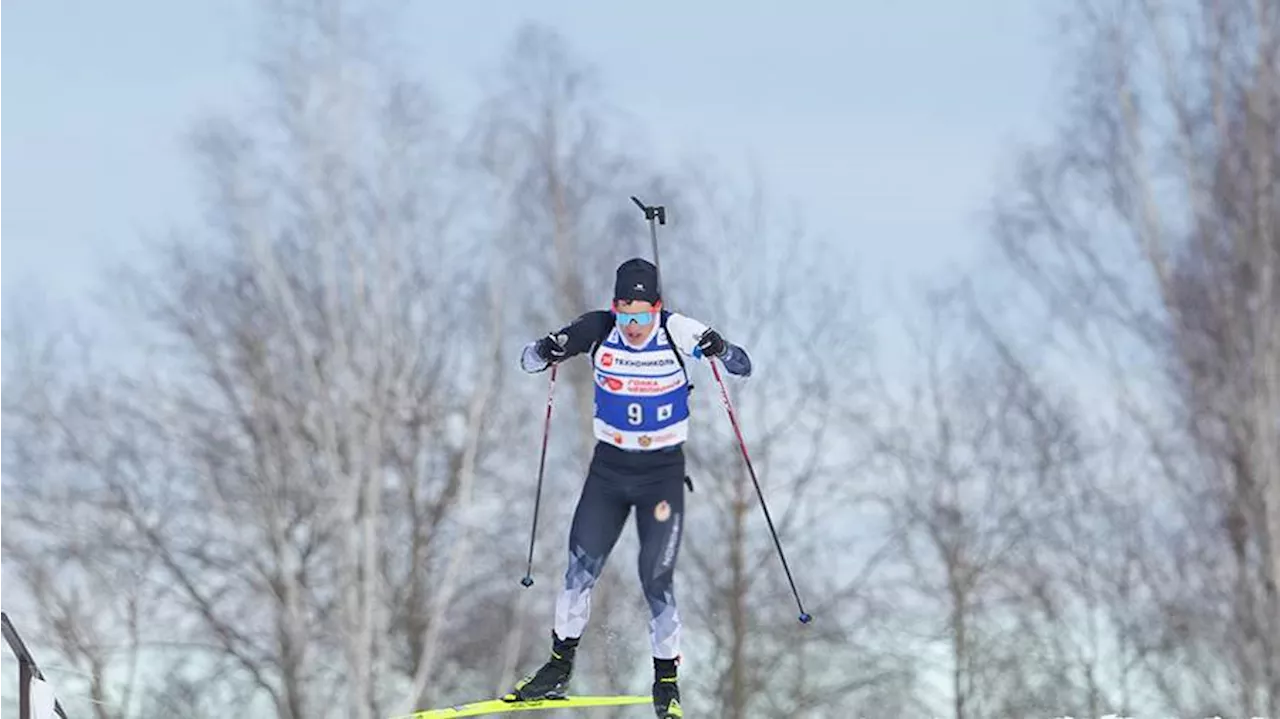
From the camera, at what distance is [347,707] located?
2286cm

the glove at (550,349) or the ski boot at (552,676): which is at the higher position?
the glove at (550,349)

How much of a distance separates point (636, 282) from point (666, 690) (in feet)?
7.27

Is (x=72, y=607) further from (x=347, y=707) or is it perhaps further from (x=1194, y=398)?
(x=1194, y=398)

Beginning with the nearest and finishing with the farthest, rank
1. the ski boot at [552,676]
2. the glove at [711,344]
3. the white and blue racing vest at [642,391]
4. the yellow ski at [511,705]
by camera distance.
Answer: the glove at [711,344]
the white and blue racing vest at [642,391]
the yellow ski at [511,705]
the ski boot at [552,676]

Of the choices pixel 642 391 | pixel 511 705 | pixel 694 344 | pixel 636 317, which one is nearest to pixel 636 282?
pixel 636 317

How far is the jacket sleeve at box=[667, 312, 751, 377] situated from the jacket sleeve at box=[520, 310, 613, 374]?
36 cm

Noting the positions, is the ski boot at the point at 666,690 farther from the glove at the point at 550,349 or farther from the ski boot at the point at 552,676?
the glove at the point at 550,349

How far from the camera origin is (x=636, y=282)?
9.05 metres

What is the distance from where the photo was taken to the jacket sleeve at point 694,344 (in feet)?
29.8

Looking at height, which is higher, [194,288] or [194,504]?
[194,288]

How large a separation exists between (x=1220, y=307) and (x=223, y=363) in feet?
43.9

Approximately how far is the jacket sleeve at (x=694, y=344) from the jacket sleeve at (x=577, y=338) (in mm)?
357

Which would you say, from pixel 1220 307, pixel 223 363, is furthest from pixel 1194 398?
pixel 223 363

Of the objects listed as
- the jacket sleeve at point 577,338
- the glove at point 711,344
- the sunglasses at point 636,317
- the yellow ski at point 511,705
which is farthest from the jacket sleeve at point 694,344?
the yellow ski at point 511,705
